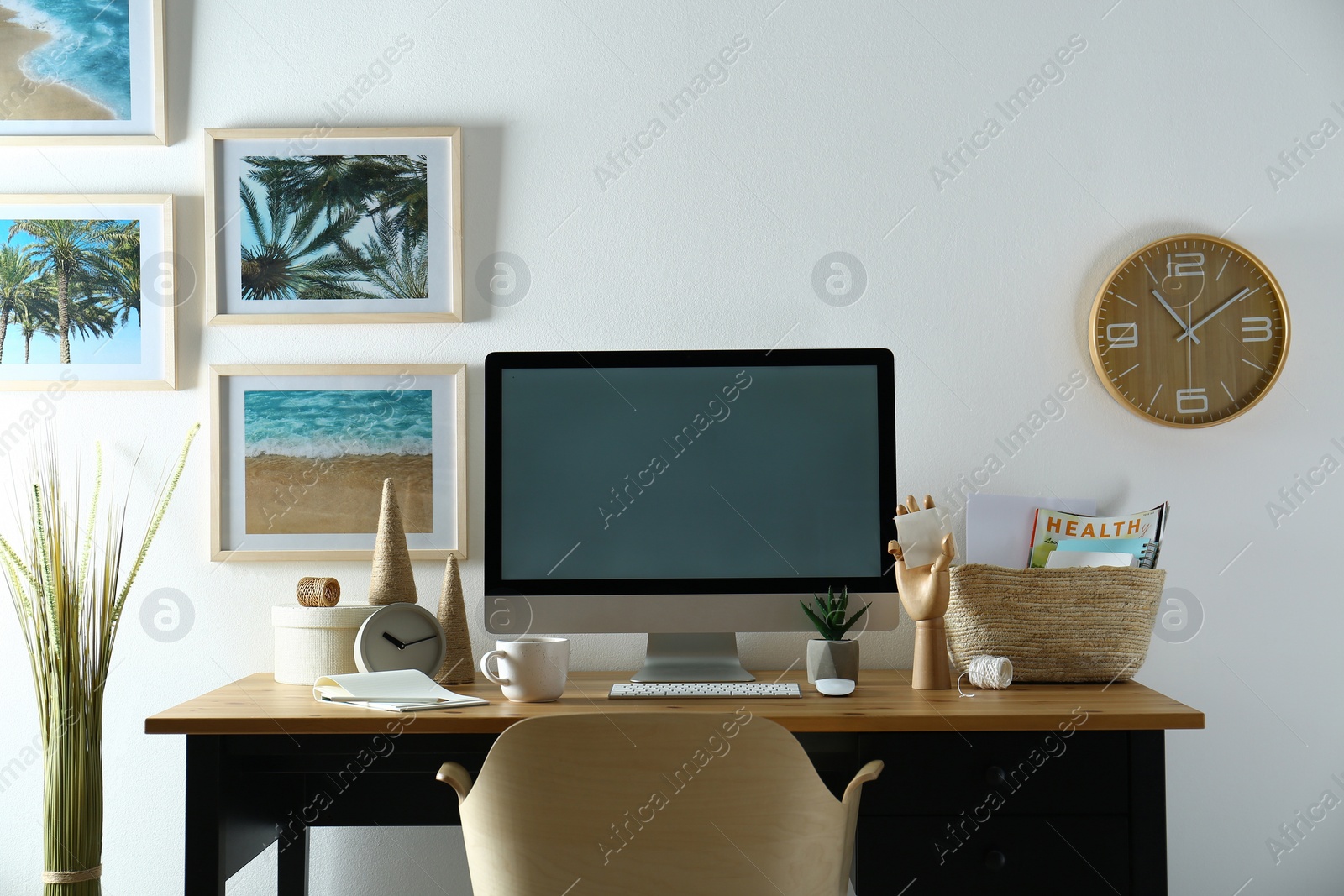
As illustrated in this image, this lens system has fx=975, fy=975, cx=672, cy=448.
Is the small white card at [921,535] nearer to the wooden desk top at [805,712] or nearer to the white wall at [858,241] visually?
the wooden desk top at [805,712]

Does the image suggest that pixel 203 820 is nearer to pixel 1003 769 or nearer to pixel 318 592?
pixel 318 592

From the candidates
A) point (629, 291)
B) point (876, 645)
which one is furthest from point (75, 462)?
point (876, 645)

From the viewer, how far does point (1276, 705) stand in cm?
188

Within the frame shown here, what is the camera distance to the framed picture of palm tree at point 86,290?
1920 millimetres

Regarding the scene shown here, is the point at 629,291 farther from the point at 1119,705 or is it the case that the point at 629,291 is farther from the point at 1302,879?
the point at 1302,879

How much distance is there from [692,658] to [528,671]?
32cm

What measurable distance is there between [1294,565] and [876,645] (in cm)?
82

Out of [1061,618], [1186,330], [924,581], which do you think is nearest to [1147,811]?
[1061,618]

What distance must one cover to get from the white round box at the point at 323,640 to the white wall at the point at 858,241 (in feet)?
0.87

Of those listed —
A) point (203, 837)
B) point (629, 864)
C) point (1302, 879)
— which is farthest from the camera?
point (1302, 879)

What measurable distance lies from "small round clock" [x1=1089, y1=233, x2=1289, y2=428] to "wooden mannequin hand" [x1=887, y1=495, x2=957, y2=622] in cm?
58

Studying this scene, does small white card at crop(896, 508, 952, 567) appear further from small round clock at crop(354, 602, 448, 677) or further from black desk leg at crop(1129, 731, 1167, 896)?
small round clock at crop(354, 602, 448, 677)

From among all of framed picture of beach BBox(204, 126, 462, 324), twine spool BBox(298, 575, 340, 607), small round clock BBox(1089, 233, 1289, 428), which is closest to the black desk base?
twine spool BBox(298, 575, 340, 607)

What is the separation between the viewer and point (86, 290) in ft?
6.32
